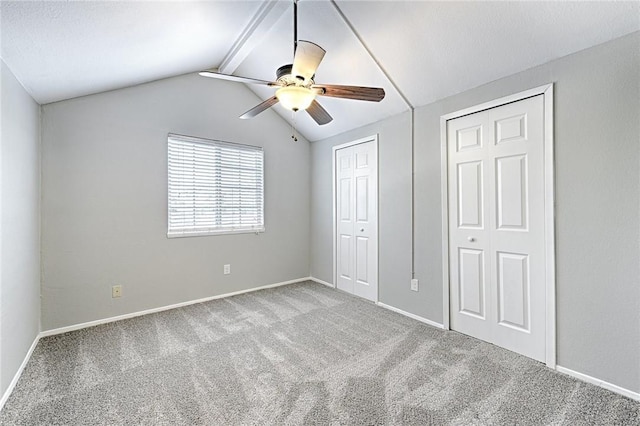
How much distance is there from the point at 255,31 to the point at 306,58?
4.20 ft

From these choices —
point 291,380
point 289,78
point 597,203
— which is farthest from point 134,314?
point 597,203

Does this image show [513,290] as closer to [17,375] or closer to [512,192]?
[512,192]

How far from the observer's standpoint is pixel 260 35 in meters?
2.66

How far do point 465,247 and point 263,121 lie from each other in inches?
119

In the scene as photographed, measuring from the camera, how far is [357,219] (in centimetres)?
373

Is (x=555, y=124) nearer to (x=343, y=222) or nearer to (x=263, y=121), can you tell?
(x=343, y=222)

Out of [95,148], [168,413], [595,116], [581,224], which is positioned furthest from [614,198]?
[95,148]

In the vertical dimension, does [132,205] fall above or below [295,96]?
below

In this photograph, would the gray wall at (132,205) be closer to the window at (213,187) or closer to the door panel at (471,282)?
the window at (213,187)

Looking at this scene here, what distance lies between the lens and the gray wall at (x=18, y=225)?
1.79m

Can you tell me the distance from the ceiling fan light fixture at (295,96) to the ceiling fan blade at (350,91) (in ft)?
0.20

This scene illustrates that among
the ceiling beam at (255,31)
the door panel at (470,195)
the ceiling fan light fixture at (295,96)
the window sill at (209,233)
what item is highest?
the ceiling beam at (255,31)

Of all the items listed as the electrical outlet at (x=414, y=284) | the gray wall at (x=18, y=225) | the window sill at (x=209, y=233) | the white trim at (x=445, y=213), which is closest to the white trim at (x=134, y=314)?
the gray wall at (x=18, y=225)

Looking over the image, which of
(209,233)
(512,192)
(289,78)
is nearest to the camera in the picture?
(289,78)
